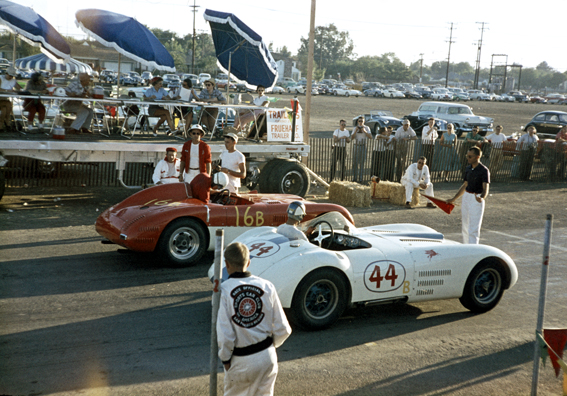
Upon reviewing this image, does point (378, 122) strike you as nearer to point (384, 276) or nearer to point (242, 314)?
point (384, 276)

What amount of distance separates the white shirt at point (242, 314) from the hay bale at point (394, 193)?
11270mm

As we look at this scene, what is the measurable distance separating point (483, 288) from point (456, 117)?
88.4ft

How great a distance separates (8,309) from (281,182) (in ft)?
25.9

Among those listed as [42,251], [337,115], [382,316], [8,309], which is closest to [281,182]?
[42,251]

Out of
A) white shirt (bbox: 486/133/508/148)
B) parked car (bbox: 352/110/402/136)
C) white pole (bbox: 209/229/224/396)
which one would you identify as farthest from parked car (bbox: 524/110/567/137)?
white pole (bbox: 209/229/224/396)

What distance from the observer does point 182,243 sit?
820 centimetres

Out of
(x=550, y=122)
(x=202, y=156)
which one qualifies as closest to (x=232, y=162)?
(x=202, y=156)

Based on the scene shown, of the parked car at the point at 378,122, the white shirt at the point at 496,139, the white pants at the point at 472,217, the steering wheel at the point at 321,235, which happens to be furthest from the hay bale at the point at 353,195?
the parked car at the point at 378,122

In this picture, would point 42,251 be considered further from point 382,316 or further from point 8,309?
point 382,316

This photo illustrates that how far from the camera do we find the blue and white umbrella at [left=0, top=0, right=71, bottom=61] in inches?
520

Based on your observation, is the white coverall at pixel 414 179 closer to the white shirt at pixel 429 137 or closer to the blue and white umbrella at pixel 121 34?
the white shirt at pixel 429 137

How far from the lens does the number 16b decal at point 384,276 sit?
6.19 m

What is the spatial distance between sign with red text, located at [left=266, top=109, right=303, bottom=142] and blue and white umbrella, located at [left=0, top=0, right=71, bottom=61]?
5.77 metres

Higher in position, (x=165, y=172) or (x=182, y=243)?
(x=165, y=172)
